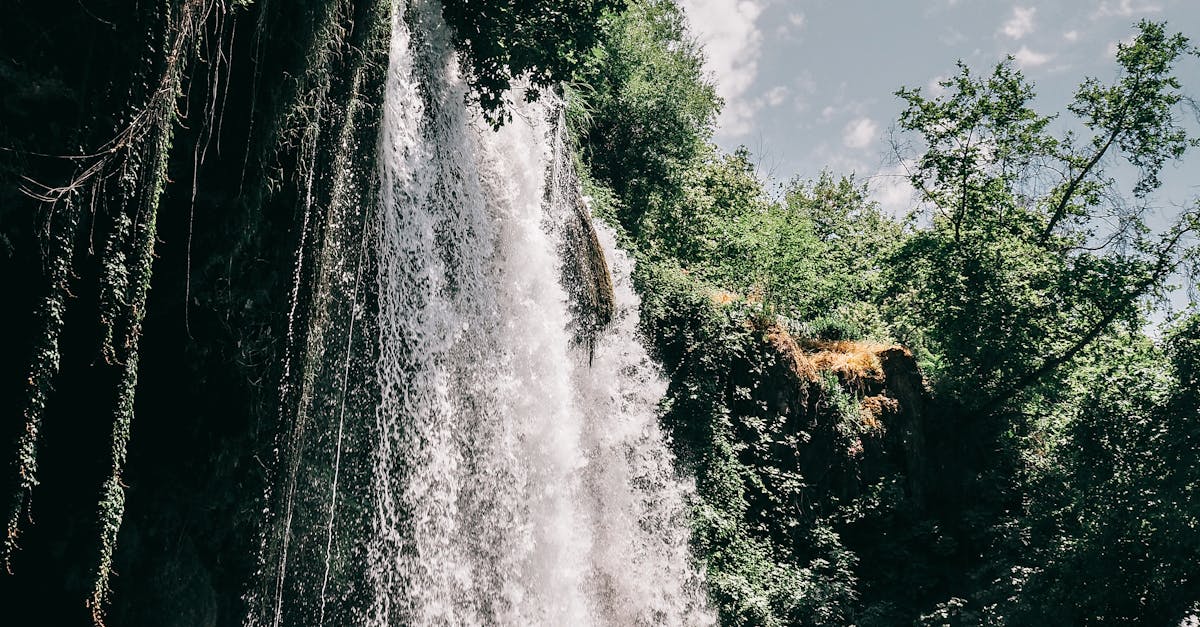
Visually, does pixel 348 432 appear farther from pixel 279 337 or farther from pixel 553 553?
pixel 553 553

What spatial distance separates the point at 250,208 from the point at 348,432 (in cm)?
246

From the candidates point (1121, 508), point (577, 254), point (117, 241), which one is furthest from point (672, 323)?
point (117, 241)

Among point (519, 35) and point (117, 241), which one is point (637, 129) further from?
A: point (117, 241)

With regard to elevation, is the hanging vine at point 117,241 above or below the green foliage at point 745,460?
below

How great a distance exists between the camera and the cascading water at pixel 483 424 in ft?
26.7

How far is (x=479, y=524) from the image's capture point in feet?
29.1

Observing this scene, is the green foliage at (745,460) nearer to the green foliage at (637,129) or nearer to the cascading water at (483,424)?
the cascading water at (483,424)

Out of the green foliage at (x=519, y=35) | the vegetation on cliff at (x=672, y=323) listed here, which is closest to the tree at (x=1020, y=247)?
the vegetation on cliff at (x=672, y=323)

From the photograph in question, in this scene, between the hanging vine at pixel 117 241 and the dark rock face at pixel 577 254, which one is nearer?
the hanging vine at pixel 117 241

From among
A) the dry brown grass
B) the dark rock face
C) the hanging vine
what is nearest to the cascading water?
the dark rock face

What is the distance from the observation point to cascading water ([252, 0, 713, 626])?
26.7 feet

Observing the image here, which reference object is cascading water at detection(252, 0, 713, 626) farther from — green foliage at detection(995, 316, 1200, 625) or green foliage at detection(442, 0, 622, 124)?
green foliage at detection(995, 316, 1200, 625)

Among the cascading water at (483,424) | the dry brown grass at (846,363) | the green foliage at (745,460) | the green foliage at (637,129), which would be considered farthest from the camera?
the green foliage at (637,129)

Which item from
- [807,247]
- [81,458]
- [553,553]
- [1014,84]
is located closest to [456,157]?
[553,553]
